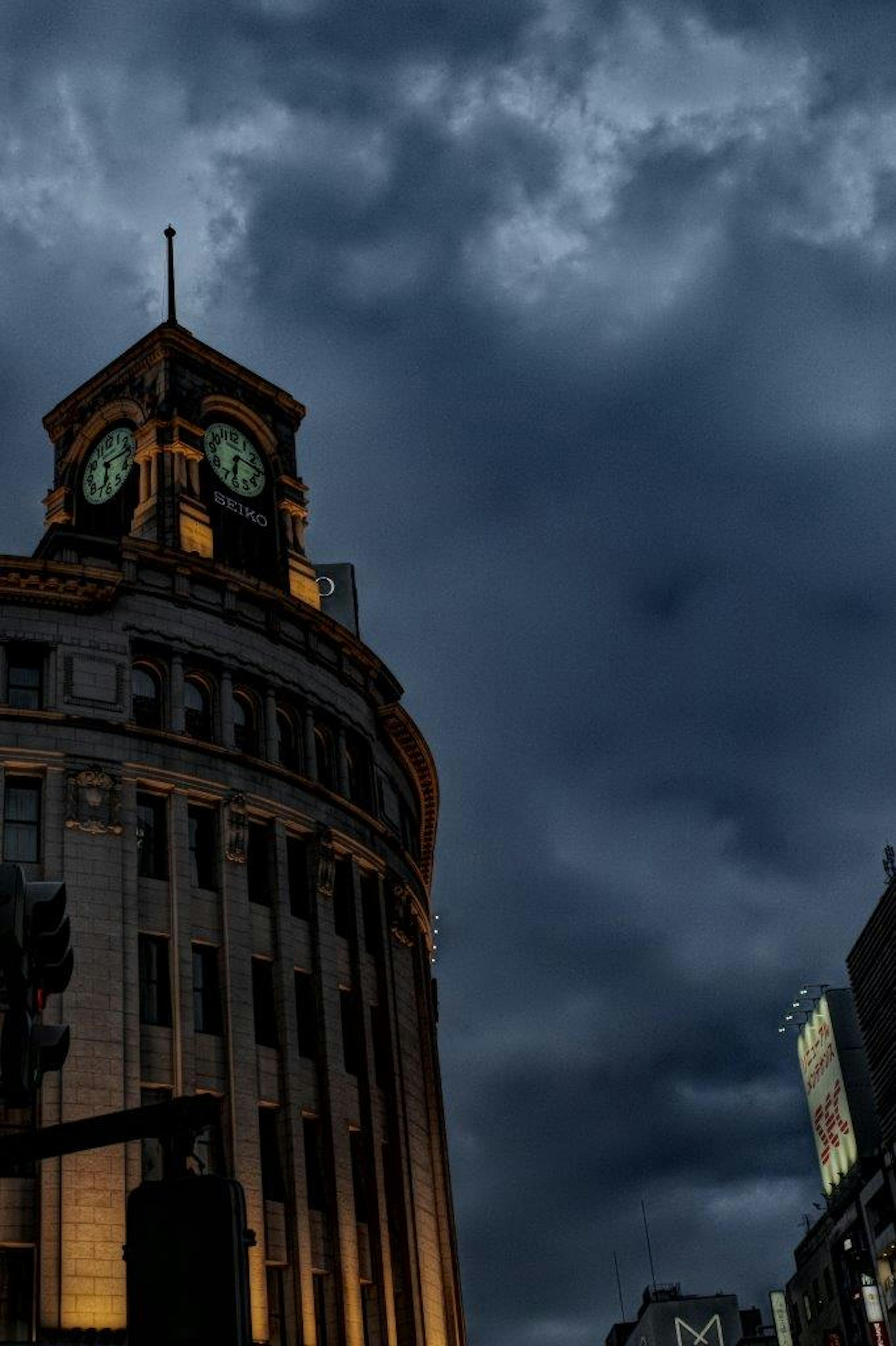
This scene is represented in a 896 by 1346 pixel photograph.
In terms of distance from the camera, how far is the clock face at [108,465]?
55438 mm

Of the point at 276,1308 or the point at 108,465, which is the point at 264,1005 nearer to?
the point at 276,1308

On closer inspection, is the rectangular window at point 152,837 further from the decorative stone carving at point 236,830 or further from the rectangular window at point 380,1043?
the rectangular window at point 380,1043

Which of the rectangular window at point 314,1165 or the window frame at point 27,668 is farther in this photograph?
the window frame at point 27,668

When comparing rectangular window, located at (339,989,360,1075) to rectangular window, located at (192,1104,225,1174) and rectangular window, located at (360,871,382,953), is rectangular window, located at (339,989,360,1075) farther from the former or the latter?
rectangular window, located at (192,1104,225,1174)

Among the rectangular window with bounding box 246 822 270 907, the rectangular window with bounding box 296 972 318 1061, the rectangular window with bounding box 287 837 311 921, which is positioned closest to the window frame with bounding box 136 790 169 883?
the rectangular window with bounding box 246 822 270 907

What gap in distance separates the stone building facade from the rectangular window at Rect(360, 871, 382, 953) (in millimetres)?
153

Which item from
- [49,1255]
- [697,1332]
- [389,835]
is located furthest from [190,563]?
[697,1332]

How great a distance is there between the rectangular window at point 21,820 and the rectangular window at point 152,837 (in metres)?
2.78

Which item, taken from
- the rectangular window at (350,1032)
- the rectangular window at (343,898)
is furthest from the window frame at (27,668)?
the rectangular window at (350,1032)

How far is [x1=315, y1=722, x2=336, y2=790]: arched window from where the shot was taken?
49.6 metres

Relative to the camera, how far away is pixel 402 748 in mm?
55562

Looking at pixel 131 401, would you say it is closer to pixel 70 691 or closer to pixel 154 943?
pixel 70 691

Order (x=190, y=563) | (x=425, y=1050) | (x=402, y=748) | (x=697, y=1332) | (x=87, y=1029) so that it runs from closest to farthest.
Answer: (x=87, y=1029), (x=190, y=563), (x=425, y=1050), (x=402, y=748), (x=697, y=1332)

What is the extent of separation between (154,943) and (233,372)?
83.0ft
